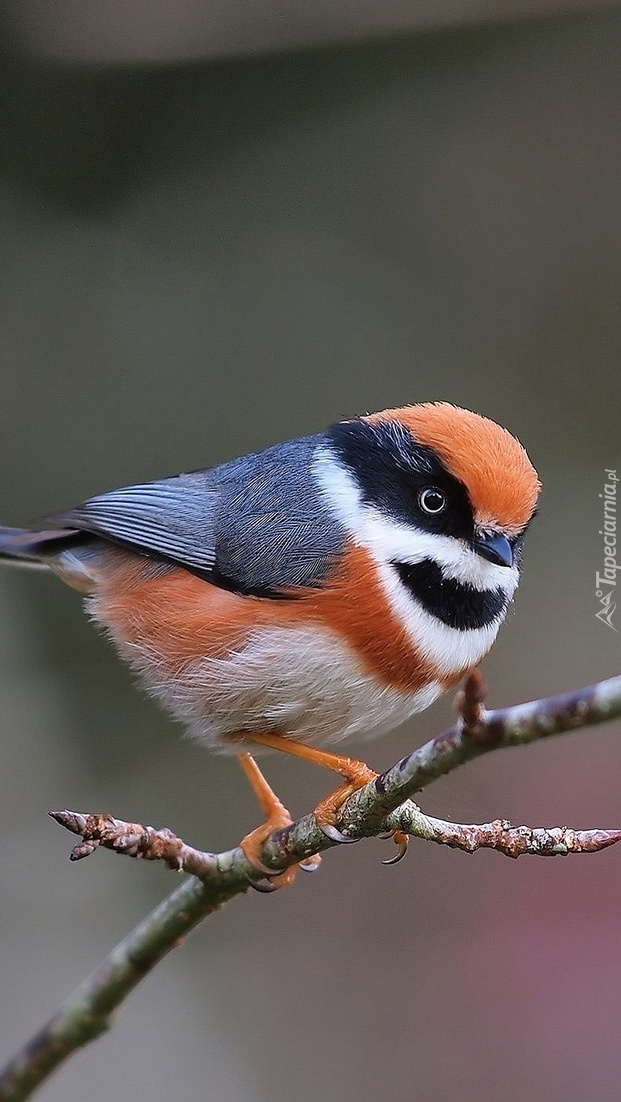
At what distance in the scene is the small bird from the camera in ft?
4.43

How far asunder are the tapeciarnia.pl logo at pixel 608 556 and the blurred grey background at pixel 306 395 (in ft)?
0.06

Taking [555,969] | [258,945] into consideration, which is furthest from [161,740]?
[555,969]

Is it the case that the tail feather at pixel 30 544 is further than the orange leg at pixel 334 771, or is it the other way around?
the tail feather at pixel 30 544

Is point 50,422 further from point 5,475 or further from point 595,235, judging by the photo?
point 595,235

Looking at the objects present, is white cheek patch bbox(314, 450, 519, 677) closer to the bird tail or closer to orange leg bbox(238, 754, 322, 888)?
orange leg bbox(238, 754, 322, 888)

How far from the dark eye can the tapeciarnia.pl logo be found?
362mm

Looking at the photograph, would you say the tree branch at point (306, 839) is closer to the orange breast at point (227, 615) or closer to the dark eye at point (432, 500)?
the orange breast at point (227, 615)

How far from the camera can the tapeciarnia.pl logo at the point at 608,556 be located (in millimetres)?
1599

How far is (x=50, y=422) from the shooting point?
245 cm

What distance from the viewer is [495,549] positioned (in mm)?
1310

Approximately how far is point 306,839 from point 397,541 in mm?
397

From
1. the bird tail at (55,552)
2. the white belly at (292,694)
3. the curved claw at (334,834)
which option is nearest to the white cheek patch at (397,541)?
the white belly at (292,694)

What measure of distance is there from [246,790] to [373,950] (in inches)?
17.4

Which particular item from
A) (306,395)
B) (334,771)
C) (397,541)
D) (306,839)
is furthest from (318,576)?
(306,395)
